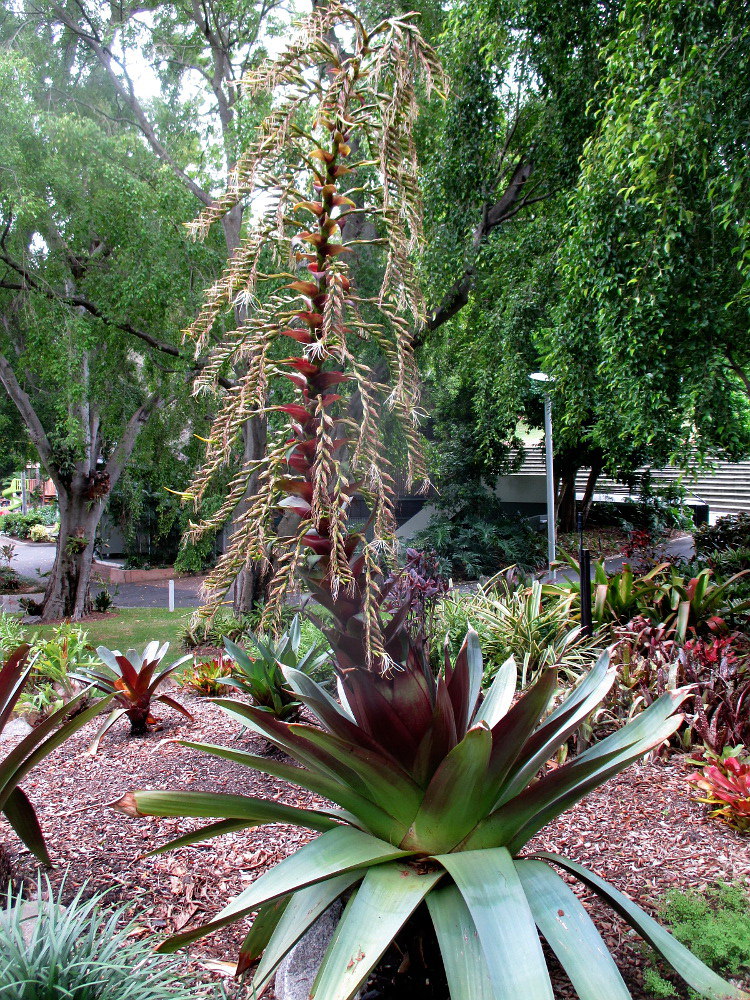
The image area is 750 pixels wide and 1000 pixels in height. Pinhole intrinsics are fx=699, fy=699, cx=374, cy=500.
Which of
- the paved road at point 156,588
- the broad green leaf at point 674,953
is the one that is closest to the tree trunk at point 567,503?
the paved road at point 156,588

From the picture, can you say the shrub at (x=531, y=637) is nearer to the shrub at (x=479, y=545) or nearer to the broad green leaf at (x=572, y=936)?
the broad green leaf at (x=572, y=936)

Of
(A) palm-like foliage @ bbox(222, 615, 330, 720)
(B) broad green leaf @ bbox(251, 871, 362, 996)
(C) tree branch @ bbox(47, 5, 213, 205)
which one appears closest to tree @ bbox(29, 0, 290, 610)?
(C) tree branch @ bbox(47, 5, 213, 205)

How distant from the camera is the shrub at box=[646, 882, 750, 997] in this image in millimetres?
2264

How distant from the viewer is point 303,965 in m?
2.36

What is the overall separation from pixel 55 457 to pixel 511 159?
10201mm

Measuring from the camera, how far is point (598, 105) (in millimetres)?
7148

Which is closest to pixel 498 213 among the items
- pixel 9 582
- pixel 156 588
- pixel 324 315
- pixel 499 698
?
pixel 499 698

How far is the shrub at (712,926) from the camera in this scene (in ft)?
7.43

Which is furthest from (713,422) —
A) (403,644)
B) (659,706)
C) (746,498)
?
(746,498)

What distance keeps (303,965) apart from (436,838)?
720 mm

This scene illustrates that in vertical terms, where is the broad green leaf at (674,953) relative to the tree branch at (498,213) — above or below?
below

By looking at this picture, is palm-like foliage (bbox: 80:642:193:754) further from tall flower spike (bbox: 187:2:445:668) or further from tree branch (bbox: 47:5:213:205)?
tree branch (bbox: 47:5:213:205)

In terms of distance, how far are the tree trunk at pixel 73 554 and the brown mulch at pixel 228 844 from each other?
10919 millimetres

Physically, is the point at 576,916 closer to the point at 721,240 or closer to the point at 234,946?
the point at 234,946
